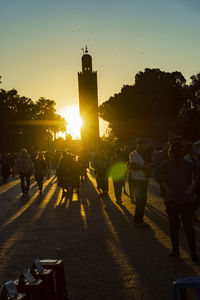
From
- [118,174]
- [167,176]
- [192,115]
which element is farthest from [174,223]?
[192,115]

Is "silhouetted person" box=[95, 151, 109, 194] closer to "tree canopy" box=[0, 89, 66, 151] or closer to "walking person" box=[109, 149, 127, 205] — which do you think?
"walking person" box=[109, 149, 127, 205]

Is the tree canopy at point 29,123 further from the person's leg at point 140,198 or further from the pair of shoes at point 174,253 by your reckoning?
the pair of shoes at point 174,253

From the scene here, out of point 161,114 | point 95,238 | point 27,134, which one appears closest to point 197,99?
point 161,114

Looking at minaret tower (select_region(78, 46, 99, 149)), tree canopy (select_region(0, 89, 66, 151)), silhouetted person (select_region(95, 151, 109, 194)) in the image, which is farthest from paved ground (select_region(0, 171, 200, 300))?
minaret tower (select_region(78, 46, 99, 149))

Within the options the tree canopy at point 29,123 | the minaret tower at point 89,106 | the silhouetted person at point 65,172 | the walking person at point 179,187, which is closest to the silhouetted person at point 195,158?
the walking person at point 179,187

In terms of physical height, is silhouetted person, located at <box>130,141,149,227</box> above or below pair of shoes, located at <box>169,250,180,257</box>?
above

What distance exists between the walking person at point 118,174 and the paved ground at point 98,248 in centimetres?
81

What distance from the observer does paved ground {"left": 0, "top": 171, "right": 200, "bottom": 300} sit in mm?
5379

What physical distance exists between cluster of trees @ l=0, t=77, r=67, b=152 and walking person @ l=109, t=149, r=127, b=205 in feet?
187

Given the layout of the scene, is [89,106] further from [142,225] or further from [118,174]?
[142,225]

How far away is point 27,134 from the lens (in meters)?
96.0

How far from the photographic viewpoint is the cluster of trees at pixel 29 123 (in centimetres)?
8162

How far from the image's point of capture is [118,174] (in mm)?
14328

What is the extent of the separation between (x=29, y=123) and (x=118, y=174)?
81187 mm
